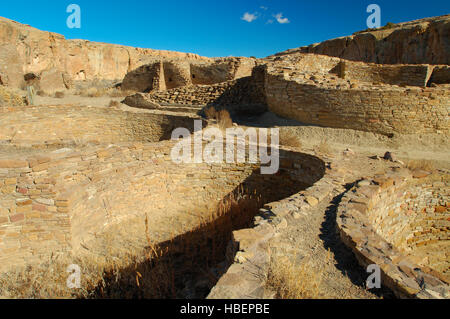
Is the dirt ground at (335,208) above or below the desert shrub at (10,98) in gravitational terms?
below

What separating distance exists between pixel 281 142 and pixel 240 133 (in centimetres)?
120

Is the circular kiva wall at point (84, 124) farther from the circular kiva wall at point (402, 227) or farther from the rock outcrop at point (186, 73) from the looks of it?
the circular kiva wall at point (402, 227)

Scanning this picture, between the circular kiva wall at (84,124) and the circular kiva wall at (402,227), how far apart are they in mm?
6201

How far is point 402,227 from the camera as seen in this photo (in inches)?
167

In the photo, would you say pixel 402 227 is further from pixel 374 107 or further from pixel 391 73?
pixel 391 73

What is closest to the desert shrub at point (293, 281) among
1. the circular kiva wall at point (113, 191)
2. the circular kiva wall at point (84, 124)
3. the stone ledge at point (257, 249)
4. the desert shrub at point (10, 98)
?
the stone ledge at point (257, 249)

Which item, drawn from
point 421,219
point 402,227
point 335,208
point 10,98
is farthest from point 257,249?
point 10,98

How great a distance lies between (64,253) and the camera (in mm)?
4020

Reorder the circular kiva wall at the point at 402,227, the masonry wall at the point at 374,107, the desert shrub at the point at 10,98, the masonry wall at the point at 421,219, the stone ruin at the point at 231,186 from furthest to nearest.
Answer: the desert shrub at the point at 10,98 → the masonry wall at the point at 374,107 → the masonry wall at the point at 421,219 → the stone ruin at the point at 231,186 → the circular kiva wall at the point at 402,227

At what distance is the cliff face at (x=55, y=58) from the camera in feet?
45.5

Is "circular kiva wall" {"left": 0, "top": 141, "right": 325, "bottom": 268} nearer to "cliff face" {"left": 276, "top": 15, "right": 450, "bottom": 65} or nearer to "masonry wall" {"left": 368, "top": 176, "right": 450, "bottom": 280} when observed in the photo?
"masonry wall" {"left": 368, "top": 176, "right": 450, "bottom": 280}

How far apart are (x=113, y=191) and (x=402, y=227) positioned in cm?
471

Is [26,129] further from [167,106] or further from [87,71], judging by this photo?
[87,71]

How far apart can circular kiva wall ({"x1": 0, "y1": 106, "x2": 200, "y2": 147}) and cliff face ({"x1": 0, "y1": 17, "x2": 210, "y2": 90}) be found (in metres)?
6.08
